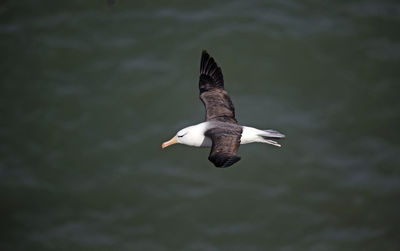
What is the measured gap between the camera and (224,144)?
33.7 ft

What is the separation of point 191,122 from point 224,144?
763cm

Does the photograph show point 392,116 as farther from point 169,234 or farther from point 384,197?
point 169,234

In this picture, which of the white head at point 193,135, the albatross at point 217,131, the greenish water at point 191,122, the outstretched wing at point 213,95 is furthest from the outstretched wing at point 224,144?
the greenish water at point 191,122

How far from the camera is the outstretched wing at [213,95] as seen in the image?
12.0m

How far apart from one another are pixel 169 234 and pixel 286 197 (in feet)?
12.4

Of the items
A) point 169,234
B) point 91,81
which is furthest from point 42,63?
point 169,234

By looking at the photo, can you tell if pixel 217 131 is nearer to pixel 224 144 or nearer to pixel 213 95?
pixel 224 144

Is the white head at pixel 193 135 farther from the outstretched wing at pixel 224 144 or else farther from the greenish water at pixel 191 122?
the greenish water at pixel 191 122

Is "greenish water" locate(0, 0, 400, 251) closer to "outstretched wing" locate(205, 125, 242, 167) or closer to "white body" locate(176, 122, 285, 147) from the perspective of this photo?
"white body" locate(176, 122, 285, 147)

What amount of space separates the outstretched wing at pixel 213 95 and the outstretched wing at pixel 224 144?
927 mm

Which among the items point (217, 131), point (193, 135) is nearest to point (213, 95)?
point (193, 135)

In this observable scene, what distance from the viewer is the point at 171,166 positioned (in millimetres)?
17594

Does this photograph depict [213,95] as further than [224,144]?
Yes

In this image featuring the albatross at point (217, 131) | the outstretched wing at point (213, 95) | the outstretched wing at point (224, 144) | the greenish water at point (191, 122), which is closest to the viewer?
the outstretched wing at point (224, 144)
